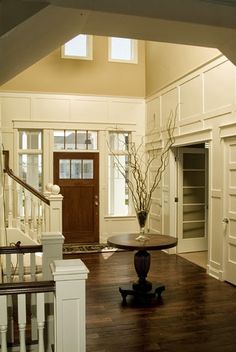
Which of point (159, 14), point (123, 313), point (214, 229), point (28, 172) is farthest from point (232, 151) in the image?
point (28, 172)

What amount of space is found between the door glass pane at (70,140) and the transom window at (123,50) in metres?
2.00

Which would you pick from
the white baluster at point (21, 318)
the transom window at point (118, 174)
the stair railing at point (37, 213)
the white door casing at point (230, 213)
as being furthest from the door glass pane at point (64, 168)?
the white baluster at point (21, 318)

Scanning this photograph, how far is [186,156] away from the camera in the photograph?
6.96 metres

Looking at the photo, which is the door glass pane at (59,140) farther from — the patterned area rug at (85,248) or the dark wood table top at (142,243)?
the dark wood table top at (142,243)

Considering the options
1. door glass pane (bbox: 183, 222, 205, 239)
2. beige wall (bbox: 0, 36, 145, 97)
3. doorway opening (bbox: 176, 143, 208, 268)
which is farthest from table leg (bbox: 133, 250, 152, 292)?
beige wall (bbox: 0, 36, 145, 97)

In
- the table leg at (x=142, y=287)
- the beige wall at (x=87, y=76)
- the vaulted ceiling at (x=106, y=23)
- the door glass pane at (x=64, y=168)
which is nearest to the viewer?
the vaulted ceiling at (x=106, y=23)

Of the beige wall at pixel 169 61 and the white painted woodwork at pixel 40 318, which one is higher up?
the beige wall at pixel 169 61

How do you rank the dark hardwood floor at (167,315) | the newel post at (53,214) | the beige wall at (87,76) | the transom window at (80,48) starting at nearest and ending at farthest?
1. the dark hardwood floor at (167,315)
2. the newel post at (53,214)
3. the beige wall at (87,76)
4. the transom window at (80,48)

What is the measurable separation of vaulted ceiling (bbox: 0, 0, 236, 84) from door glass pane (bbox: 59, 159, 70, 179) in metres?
4.92

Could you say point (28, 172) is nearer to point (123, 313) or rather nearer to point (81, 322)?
point (123, 313)

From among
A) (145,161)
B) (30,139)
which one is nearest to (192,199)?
(145,161)

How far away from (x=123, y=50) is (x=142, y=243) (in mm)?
5522

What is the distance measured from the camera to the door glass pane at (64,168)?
7.94 metres

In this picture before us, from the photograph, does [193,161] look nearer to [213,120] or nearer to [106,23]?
[213,120]
